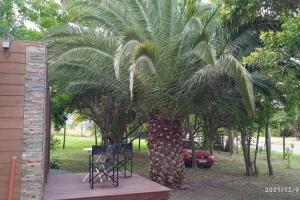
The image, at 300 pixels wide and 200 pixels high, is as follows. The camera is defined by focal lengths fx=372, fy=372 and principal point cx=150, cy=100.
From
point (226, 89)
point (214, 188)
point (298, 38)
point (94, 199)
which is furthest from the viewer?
point (214, 188)

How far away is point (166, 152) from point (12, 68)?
609 cm

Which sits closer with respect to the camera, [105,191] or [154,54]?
[105,191]

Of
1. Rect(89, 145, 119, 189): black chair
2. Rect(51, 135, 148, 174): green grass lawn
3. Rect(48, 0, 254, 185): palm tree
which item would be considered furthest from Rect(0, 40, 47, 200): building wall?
Rect(51, 135, 148, 174): green grass lawn

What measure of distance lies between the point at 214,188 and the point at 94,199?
202 inches

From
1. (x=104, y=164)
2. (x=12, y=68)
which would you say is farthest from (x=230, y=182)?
(x=12, y=68)

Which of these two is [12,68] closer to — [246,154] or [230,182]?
[230,182]

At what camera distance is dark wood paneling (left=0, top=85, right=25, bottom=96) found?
611 centimetres

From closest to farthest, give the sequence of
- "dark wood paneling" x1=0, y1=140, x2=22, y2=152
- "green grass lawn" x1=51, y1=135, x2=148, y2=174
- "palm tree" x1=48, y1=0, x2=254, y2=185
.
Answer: "dark wood paneling" x1=0, y1=140, x2=22, y2=152 → "palm tree" x1=48, y1=0, x2=254, y2=185 → "green grass lawn" x1=51, y1=135, x2=148, y2=174

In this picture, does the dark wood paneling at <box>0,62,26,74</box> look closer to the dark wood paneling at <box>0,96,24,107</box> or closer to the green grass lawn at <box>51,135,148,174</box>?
the dark wood paneling at <box>0,96,24,107</box>

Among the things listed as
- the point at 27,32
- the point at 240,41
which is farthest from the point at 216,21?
the point at 27,32

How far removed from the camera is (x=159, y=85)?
1030 cm

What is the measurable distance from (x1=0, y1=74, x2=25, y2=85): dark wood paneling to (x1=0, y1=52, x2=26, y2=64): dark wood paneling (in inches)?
9.3

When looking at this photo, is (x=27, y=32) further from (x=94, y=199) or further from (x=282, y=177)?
(x=282, y=177)

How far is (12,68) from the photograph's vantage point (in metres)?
6.20
